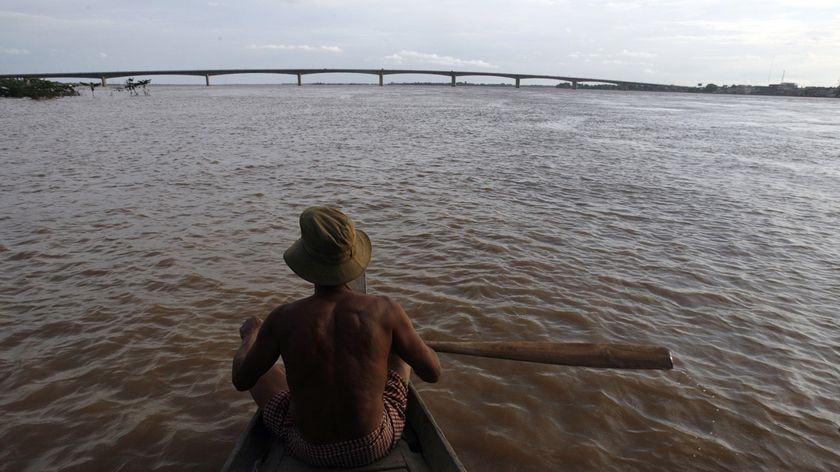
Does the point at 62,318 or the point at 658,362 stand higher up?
the point at 658,362

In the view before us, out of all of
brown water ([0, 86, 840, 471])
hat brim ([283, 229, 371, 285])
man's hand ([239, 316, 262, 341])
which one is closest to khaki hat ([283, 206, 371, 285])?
hat brim ([283, 229, 371, 285])

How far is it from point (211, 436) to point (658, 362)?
11.6 feet

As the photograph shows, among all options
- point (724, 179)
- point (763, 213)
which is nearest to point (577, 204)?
point (763, 213)

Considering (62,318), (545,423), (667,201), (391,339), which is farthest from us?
(667,201)

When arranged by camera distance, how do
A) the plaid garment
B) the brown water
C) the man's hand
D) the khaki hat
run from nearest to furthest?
the khaki hat < the plaid garment < the man's hand < the brown water

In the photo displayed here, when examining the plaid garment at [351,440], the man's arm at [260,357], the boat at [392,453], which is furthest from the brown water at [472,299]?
the man's arm at [260,357]

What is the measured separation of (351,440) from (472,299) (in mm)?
3794

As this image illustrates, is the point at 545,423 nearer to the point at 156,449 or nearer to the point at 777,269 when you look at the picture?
the point at 156,449

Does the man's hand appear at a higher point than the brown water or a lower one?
higher

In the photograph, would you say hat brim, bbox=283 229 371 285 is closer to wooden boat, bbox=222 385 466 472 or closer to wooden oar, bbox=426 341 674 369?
wooden boat, bbox=222 385 466 472

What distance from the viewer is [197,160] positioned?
15438mm

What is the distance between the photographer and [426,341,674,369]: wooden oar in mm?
3721

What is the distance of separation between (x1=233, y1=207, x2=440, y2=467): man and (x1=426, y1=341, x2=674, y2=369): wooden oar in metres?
1.26

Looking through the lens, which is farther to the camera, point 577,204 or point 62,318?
point 577,204
